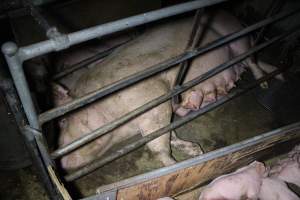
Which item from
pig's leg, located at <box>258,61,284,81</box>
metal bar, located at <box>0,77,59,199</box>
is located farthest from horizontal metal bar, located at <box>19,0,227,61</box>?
pig's leg, located at <box>258,61,284,81</box>

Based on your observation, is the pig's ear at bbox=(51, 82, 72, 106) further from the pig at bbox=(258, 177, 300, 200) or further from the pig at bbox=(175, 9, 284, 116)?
the pig at bbox=(258, 177, 300, 200)

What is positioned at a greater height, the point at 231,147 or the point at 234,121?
the point at 231,147

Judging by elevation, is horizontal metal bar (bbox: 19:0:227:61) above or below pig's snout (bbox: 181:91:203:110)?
above

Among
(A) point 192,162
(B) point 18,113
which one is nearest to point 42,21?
(B) point 18,113

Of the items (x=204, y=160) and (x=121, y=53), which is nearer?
(x=204, y=160)

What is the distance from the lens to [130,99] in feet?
9.14

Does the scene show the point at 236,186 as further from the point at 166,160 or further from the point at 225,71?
the point at 225,71

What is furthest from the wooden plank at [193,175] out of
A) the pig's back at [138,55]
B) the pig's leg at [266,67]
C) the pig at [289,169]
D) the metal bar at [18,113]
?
the pig's leg at [266,67]

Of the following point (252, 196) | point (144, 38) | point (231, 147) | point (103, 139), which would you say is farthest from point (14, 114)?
point (252, 196)

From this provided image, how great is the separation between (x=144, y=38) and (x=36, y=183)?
181 cm

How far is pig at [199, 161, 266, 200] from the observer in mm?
2684

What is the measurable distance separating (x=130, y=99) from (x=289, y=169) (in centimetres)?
169

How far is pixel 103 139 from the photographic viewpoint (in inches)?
110

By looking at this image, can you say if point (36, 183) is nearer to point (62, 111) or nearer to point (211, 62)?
point (62, 111)
